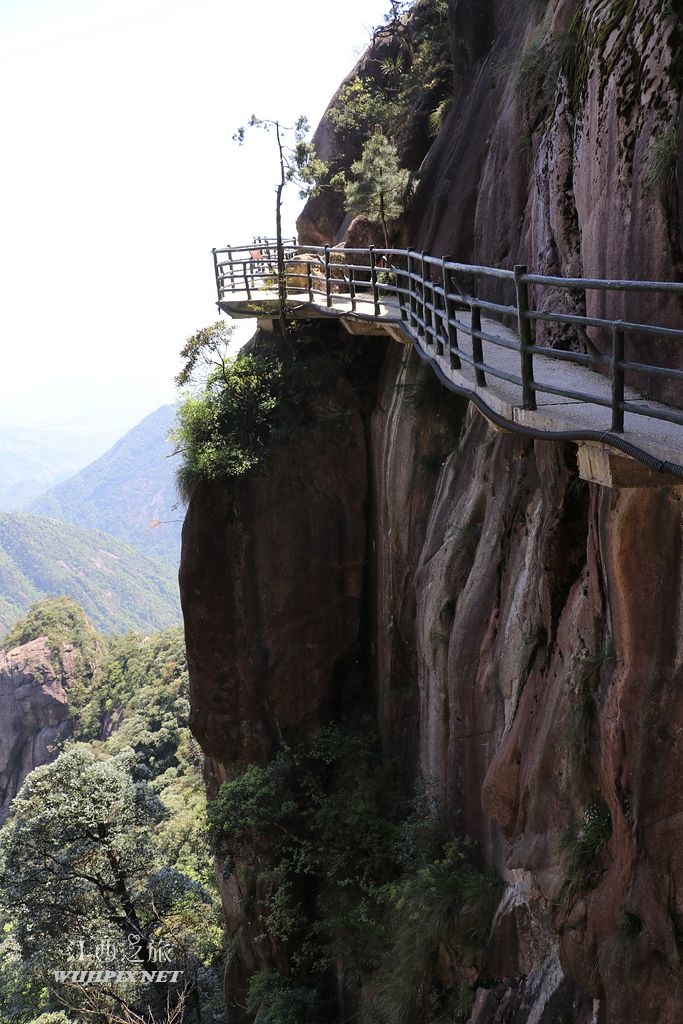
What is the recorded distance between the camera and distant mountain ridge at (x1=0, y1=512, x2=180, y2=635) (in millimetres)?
142875

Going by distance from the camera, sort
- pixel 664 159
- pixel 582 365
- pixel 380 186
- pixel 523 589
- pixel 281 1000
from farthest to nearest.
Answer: pixel 380 186 < pixel 281 1000 < pixel 523 589 < pixel 582 365 < pixel 664 159

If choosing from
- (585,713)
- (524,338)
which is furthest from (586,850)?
(524,338)

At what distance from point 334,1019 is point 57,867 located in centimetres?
874

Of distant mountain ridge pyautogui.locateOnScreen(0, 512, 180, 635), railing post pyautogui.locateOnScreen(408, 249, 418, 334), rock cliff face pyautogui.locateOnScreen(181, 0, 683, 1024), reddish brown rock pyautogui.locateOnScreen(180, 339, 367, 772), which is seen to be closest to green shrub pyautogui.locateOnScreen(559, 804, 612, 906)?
rock cliff face pyautogui.locateOnScreen(181, 0, 683, 1024)

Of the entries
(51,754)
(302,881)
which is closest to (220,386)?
(302,881)

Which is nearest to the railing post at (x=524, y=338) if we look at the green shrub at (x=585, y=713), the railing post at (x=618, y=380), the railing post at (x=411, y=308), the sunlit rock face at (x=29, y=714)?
the railing post at (x=618, y=380)

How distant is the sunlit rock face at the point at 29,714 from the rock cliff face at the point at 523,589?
37846 mm

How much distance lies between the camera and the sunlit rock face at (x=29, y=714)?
159ft

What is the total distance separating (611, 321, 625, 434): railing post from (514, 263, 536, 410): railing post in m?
0.77

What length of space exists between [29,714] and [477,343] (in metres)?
50.8

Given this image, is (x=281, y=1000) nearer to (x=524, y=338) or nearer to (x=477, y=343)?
(x=477, y=343)

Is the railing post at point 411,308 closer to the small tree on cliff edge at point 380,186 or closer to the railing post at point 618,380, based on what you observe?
the small tree on cliff edge at point 380,186

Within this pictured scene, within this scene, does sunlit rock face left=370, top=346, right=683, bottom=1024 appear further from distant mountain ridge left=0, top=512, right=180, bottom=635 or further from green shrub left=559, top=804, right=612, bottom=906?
distant mountain ridge left=0, top=512, right=180, bottom=635

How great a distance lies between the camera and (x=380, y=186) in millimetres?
13852
